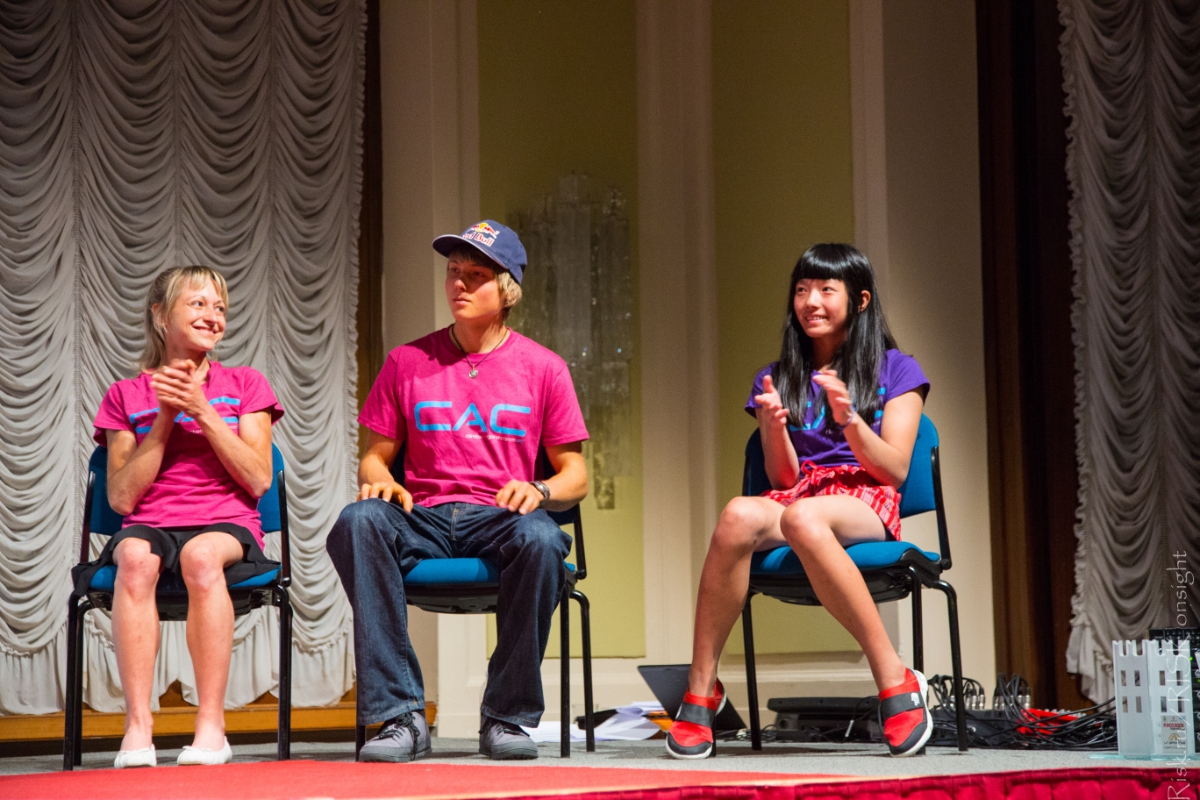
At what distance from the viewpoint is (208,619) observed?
108 inches

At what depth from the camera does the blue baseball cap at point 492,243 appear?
2980mm

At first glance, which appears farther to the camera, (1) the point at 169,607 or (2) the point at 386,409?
(2) the point at 386,409

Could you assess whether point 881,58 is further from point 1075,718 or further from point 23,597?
point 23,597

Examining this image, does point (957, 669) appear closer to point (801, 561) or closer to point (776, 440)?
point (801, 561)

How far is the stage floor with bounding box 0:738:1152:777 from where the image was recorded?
2311mm

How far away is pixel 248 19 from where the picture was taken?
4.30 meters

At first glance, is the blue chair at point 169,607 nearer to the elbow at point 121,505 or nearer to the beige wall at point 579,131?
the elbow at point 121,505

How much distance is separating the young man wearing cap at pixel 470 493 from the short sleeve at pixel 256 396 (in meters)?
0.22

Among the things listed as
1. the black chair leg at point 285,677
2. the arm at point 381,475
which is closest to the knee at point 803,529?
the arm at point 381,475

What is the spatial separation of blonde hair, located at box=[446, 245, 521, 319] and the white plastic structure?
58.9 inches

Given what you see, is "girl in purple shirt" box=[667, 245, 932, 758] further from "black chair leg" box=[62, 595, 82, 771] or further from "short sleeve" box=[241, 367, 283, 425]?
"black chair leg" box=[62, 595, 82, 771]

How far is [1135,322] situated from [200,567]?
268 centimetres

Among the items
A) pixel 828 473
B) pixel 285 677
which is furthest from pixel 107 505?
pixel 828 473

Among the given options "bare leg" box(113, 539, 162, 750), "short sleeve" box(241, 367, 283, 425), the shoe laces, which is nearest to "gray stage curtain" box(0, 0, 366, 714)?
"short sleeve" box(241, 367, 283, 425)
